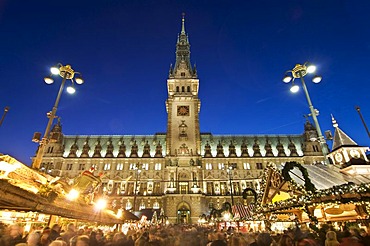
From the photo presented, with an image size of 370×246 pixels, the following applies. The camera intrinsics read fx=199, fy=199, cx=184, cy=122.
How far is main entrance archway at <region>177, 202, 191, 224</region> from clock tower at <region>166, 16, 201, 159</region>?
11.0 metres

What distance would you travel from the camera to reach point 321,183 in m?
8.87

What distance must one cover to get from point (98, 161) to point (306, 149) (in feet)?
189

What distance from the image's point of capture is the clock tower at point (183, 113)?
5100cm

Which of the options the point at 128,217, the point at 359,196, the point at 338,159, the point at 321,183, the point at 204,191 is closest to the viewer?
the point at 359,196

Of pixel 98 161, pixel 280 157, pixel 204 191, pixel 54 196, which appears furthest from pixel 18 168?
pixel 280 157

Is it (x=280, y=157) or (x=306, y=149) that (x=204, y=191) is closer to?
(x=280, y=157)

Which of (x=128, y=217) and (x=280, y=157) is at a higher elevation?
(x=280, y=157)

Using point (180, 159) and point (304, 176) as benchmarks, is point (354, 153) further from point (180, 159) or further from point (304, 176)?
point (180, 159)

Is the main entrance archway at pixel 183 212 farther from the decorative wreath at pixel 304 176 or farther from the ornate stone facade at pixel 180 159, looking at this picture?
the decorative wreath at pixel 304 176

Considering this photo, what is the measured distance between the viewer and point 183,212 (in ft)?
145

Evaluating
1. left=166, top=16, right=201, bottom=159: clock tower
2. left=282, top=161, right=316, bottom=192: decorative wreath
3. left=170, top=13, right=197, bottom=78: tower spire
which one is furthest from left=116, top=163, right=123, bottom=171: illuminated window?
left=282, top=161, right=316, bottom=192: decorative wreath

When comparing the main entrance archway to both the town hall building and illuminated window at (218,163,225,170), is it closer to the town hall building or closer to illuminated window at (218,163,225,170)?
the town hall building

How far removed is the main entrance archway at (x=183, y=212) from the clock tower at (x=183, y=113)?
1098 centimetres

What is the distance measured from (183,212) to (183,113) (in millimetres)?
25402
